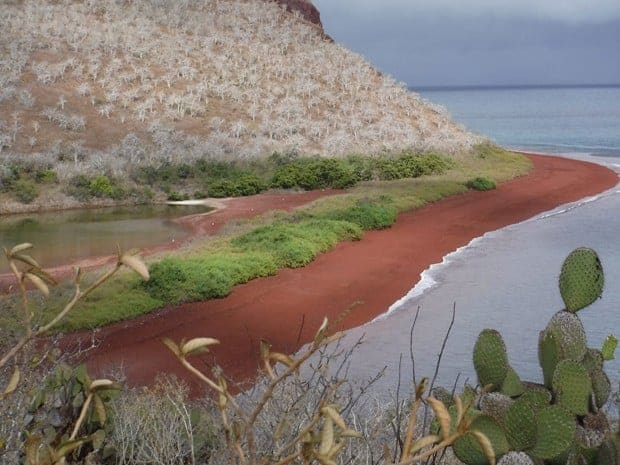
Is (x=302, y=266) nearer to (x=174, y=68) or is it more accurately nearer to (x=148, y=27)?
(x=174, y=68)

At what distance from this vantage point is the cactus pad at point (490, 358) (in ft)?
10.2

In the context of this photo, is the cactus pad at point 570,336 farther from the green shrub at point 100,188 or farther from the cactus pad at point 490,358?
the green shrub at point 100,188

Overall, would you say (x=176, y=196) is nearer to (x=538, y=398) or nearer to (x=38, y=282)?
(x=538, y=398)

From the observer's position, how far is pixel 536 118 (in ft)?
330

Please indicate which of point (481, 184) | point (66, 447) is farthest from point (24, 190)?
point (66, 447)

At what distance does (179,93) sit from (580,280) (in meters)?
35.8

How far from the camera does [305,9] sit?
5931cm

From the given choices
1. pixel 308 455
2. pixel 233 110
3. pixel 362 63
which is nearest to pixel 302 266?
pixel 308 455

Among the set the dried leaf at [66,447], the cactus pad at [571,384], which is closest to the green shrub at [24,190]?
the cactus pad at [571,384]

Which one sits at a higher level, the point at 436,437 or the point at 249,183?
the point at 436,437

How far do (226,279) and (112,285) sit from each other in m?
1.75

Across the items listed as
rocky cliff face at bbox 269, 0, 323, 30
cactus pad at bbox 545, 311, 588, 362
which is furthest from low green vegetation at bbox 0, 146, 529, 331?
rocky cliff face at bbox 269, 0, 323, 30

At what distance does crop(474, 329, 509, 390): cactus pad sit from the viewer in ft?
10.2

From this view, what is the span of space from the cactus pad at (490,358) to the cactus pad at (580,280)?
33 centimetres
